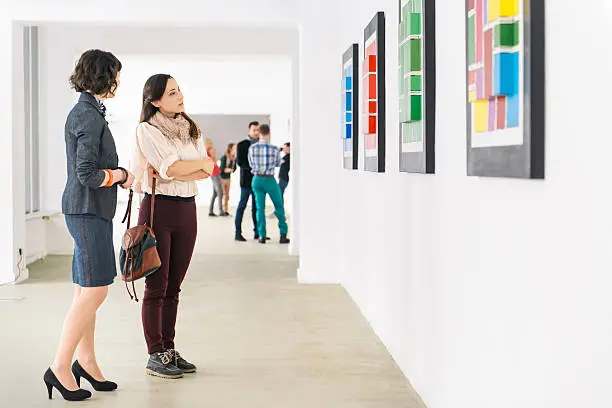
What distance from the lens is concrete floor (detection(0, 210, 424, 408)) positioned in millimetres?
4191

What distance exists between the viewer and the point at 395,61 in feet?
16.1

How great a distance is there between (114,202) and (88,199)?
0.15m

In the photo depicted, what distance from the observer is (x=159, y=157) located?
14.5 ft

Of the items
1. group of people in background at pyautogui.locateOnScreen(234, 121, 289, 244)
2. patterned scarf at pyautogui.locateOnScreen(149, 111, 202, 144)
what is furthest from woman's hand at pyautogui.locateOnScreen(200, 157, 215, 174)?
group of people in background at pyautogui.locateOnScreen(234, 121, 289, 244)

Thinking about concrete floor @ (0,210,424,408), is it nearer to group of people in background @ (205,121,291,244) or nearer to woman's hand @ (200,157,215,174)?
woman's hand @ (200,157,215,174)

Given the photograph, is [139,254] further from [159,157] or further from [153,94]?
[153,94]

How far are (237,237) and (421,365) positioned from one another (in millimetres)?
8141

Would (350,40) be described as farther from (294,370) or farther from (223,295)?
(294,370)

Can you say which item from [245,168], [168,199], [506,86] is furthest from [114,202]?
[245,168]

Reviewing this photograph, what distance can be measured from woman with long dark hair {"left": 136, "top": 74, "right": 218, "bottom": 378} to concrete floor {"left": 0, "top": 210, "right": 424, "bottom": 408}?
218mm

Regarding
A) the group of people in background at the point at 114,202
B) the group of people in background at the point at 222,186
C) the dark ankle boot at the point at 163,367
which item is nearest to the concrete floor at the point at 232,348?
Answer: the dark ankle boot at the point at 163,367

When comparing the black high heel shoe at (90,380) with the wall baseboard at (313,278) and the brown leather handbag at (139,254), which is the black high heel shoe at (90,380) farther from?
the wall baseboard at (313,278)

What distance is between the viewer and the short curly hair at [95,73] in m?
4.07

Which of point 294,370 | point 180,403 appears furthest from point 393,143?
point 180,403
